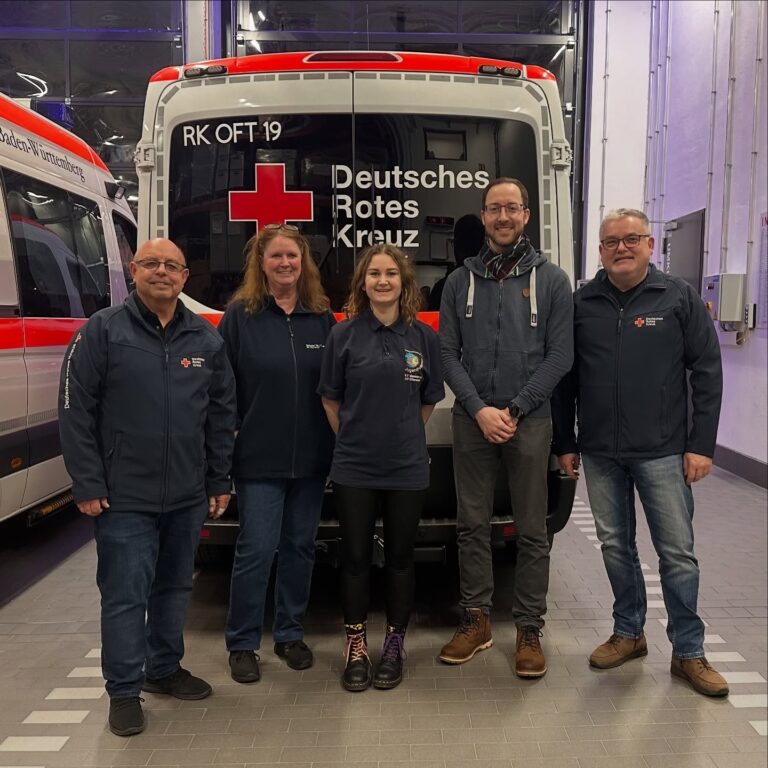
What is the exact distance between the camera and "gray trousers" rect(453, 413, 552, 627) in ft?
9.50

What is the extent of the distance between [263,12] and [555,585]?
8.11 m

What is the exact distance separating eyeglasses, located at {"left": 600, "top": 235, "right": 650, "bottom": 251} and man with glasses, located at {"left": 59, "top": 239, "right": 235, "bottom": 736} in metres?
1.48

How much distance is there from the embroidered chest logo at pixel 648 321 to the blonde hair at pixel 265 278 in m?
1.18

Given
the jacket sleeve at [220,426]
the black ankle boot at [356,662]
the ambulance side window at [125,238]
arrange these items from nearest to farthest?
the jacket sleeve at [220,426]
the black ankle boot at [356,662]
the ambulance side window at [125,238]

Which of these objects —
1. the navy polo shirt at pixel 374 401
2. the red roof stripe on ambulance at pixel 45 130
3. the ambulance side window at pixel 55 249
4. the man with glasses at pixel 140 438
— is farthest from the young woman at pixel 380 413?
the red roof stripe on ambulance at pixel 45 130

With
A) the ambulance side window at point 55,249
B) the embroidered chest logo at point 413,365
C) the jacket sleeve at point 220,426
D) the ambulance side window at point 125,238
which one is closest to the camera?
the jacket sleeve at point 220,426

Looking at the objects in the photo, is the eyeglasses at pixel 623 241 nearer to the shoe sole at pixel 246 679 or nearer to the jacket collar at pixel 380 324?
the jacket collar at pixel 380 324

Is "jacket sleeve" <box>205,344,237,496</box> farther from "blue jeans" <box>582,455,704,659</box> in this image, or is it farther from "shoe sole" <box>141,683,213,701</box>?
"blue jeans" <box>582,455,704,659</box>

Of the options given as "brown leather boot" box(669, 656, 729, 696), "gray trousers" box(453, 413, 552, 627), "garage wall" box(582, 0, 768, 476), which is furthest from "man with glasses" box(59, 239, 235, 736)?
"garage wall" box(582, 0, 768, 476)

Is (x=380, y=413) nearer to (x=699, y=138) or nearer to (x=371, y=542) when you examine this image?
(x=371, y=542)

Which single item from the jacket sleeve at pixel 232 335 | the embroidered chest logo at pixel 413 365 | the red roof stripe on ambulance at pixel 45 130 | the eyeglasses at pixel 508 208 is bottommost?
the embroidered chest logo at pixel 413 365

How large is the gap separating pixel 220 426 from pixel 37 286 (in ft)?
6.08

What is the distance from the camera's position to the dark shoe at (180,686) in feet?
9.11

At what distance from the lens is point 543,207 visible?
10.6 feet
